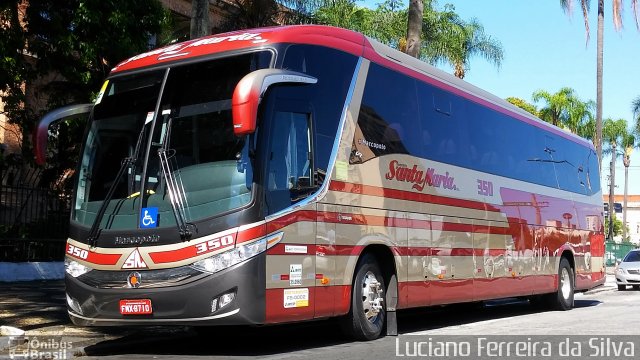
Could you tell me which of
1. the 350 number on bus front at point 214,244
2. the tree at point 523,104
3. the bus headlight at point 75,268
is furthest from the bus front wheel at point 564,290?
the tree at point 523,104

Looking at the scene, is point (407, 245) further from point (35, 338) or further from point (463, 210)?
point (35, 338)

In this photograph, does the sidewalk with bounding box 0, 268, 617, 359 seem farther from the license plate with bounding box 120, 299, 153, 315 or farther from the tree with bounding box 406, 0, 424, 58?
the tree with bounding box 406, 0, 424, 58

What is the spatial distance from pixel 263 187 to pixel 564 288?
34.7 ft

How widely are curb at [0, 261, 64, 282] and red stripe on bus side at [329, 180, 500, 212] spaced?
9.94 meters

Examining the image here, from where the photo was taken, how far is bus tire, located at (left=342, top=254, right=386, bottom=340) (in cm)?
888

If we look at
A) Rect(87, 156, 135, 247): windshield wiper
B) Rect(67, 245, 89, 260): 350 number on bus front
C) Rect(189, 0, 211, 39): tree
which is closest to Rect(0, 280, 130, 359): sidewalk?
Rect(67, 245, 89, 260): 350 number on bus front

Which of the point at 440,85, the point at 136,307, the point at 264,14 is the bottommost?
the point at 136,307

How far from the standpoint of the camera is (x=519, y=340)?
31.0ft

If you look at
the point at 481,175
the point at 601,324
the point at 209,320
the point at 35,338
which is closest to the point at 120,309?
the point at 209,320

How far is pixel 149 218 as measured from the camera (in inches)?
302

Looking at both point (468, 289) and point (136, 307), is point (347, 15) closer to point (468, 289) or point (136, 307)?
point (468, 289)

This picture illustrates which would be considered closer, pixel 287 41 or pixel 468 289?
pixel 287 41

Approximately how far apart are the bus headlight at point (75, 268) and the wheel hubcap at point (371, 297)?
3483 millimetres

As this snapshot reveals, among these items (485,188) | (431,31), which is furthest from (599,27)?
(485,188)
